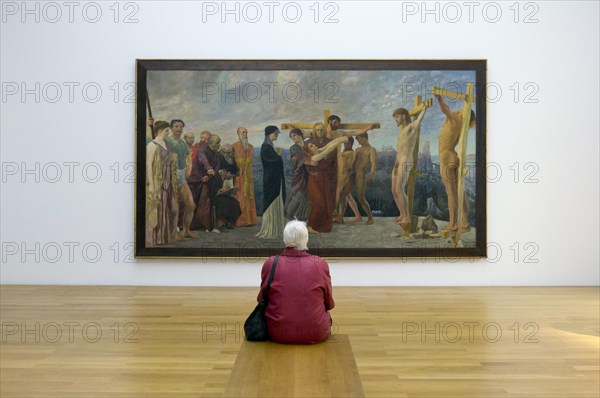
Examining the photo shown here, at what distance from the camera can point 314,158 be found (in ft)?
45.4

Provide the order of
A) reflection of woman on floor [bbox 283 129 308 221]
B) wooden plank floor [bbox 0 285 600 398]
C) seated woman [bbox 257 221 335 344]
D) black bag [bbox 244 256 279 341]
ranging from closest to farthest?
wooden plank floor [bbox 0 285 600 398], seated woman [bbox 257 221 335 344], black bag [bbox 244 256 279 341], reflection of woman on floor [bbox 283 129 308 221]

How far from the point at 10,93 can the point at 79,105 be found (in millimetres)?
1416

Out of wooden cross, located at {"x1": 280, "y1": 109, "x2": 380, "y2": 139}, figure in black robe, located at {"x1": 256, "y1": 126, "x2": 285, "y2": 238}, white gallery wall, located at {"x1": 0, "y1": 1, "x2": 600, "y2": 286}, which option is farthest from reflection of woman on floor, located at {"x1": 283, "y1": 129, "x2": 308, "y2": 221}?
white gallery wall, located at {"x1": 0, "y1": 1, "x2": 600, "y2": 286}

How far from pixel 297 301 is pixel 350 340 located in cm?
142

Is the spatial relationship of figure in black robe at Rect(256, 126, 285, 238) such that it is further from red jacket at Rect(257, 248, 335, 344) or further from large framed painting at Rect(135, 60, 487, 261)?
red jacket at Rect(257, 248, 335, 344)

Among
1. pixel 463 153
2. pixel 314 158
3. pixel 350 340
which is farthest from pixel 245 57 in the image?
pixel 350 340

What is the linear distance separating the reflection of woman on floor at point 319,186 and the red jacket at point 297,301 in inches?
232

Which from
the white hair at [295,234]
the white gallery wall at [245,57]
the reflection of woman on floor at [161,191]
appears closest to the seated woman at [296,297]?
the white hair at [295,234]

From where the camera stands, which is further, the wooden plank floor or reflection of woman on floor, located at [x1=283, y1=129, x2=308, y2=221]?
reflection of woman on floor, located at [x1=283, y1=129, x2=308, y2=221]

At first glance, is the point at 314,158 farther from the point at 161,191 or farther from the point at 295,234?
the point at 295,234

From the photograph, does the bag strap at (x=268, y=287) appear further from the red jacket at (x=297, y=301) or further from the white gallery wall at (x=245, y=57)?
the white gallery wall at (x=245, y=57)

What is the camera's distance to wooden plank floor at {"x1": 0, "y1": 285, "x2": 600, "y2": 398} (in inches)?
272

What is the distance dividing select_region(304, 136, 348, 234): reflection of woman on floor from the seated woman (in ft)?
19.3

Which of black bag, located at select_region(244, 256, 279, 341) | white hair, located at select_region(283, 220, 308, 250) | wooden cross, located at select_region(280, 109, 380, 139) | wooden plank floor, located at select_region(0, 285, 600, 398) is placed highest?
wooden cross, located at select_region(280, 109, 380, 139)
